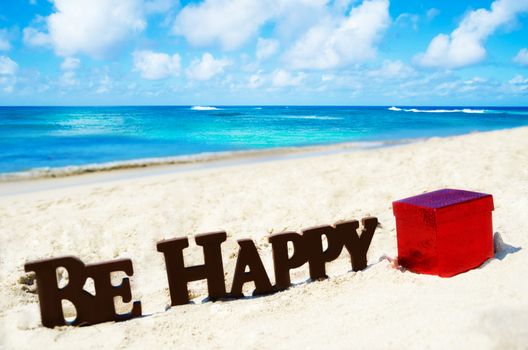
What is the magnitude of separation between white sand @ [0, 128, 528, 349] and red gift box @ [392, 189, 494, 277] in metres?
0.12

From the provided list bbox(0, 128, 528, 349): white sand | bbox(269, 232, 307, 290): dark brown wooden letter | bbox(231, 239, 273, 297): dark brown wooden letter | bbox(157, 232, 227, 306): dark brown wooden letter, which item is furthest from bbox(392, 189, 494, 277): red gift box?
bbox(157, 232, 227, 306): dark brown wooden letter

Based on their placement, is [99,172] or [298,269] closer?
[298,269]

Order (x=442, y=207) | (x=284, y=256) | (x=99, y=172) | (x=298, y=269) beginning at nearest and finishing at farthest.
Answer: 1. (x=442, y=207)
2. (x=284, y=256)
3. (x=298, y=269)
4. (x=99, y=172)

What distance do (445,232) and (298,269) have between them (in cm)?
159

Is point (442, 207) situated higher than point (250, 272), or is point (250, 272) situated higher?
point (442, 207)

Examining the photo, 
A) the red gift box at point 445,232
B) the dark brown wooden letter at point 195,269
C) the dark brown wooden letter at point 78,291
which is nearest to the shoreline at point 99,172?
the dark brown wooden letter at point 78,291

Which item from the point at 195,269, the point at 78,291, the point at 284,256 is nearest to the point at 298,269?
the point at 284,256

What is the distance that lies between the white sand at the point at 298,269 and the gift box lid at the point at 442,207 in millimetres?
451

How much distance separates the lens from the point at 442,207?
321cm

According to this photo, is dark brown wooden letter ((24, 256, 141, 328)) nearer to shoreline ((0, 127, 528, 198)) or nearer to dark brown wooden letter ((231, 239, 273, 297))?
dark brown wooden letter ((231, 239, 273, 297))

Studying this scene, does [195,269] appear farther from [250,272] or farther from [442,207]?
[442,207]

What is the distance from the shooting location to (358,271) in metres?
3.86

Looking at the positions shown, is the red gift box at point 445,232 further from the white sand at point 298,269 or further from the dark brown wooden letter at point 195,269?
the dark brown wooden letter at point 195,269

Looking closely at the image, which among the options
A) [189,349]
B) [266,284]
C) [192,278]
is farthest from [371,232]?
[189,349]
